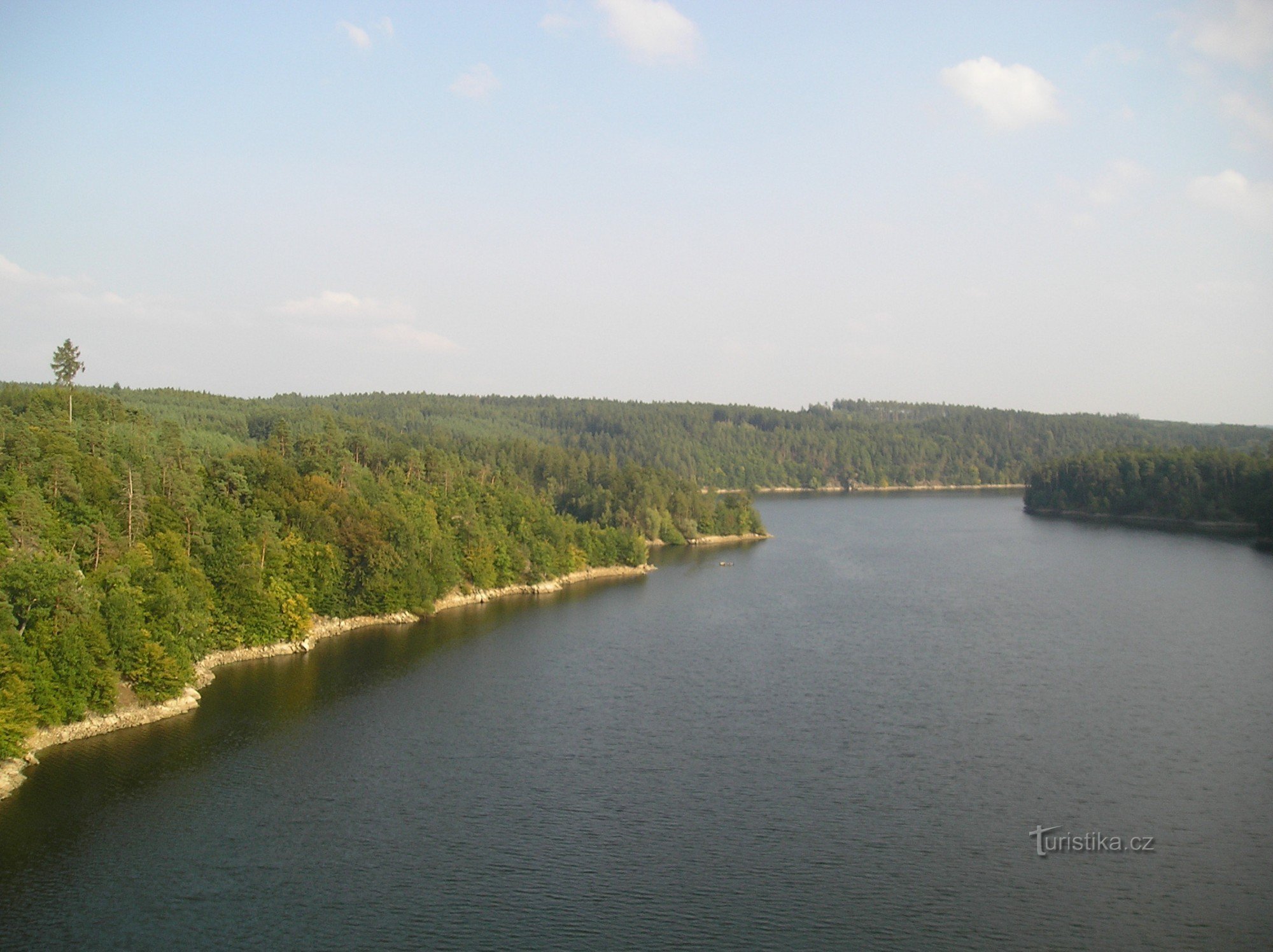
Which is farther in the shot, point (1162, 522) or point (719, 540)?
point (1162, 522)

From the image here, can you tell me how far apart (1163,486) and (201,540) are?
90.5 meters

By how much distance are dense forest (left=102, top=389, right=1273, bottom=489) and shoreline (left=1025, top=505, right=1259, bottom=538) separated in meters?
32.6

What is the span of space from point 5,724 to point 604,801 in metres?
14.5

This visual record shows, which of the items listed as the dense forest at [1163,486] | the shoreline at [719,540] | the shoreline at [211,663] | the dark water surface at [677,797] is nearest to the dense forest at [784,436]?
the dense forest at [1163,486]

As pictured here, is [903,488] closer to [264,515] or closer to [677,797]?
[264,515]

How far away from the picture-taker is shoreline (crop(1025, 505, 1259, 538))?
84.3 meters

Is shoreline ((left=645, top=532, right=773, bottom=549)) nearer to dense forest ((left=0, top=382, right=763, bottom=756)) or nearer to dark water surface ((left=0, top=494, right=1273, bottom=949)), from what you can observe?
dense forest ((left=0, top=382, right=763, bottom=756))

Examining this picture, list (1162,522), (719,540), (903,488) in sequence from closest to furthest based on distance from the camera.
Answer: (719,540) < (1162,522) < (903,488)

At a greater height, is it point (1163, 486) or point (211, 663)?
point (1163, 486)

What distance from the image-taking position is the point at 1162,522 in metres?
93.8

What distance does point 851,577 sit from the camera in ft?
198

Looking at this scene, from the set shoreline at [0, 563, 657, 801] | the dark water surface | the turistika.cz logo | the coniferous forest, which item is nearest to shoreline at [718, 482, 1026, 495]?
the coniferous forest

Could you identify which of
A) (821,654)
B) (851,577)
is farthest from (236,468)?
(851,577)

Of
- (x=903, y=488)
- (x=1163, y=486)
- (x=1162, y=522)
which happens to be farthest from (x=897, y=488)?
(x=1162, y=522)
